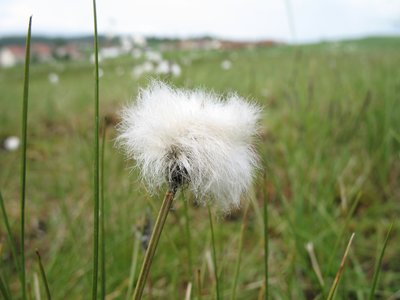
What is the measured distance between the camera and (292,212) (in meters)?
1.84

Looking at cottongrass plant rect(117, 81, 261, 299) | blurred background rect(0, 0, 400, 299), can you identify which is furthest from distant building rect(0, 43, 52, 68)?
cottongrass plant rect(117, 81, 261, 299)

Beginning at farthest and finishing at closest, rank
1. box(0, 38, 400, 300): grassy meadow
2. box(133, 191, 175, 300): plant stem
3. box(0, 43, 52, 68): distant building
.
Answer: box(0, 43, 52, 68): distant building
box(0, 38, 400, 300): grassy meadow
box(133, 191, 175, 300): plant stem

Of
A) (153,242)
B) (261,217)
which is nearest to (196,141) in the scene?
(153,242)

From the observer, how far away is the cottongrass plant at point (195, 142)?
0.58 m

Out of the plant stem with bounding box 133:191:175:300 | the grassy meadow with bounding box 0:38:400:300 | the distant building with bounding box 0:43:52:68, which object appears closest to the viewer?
the plant stem with bounding box 133:191:175:300

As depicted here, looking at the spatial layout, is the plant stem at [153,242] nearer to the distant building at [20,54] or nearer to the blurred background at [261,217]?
the blurred background at [261,217]

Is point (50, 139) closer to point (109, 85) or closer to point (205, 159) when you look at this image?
point (109, 85)

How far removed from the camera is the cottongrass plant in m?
0.58

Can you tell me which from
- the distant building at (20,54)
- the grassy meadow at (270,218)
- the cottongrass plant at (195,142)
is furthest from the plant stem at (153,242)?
the distant building at (20,54)

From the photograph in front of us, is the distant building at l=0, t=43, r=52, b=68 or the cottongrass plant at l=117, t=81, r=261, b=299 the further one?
the distant building at l=0, t=43, r=52, b=68

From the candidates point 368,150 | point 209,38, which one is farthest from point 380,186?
point 209,38

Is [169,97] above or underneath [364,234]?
above

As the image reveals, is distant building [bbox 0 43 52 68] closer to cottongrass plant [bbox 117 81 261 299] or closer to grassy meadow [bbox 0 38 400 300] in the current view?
grassy meadow [bbox 0 38 400 300]

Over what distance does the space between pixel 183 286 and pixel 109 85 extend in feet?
13.3
